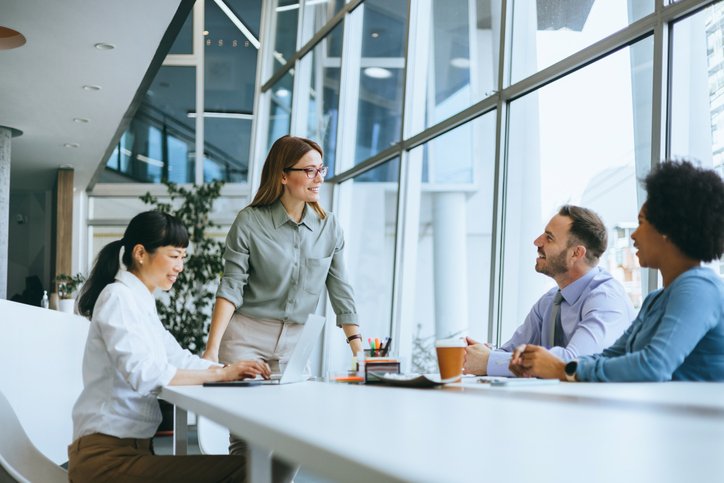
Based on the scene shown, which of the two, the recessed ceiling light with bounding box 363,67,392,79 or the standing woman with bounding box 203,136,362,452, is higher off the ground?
the recessed ceiling light with bounding box 363,67,392,79

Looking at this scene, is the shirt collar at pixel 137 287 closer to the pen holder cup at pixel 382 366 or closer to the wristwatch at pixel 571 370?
the pen holder cup at pixel 382 366

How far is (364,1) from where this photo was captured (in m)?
6.17

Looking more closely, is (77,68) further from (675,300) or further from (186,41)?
(675,300)

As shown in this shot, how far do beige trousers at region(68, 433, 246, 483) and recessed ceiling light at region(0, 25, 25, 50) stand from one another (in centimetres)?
458

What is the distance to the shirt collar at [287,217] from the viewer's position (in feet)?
8.71

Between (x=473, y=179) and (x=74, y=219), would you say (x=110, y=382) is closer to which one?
(x=473, y=179)

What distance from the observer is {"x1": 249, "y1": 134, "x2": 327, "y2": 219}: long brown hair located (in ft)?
8.63

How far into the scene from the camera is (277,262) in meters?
2.61

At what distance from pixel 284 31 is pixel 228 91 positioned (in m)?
1.31

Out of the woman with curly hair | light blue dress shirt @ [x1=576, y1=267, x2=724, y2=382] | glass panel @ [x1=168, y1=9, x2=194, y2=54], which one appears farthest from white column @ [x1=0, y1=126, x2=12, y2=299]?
light blue dress shirt @ [x1=576, y1=267, x2=724, y2=382]

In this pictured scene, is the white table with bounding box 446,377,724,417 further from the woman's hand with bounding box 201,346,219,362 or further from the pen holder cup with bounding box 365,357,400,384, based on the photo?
the woman's hand with bounding box 201,346,219,362

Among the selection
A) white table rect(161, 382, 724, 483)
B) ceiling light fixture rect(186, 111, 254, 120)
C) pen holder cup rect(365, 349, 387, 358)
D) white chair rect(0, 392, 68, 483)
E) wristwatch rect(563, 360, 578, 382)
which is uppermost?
ceiling light fixture rect(186, 111, 254, 120)

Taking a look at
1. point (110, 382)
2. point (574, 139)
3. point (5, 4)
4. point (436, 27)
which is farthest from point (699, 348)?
point (5, 4)

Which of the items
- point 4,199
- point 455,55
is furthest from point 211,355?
point 4,199
